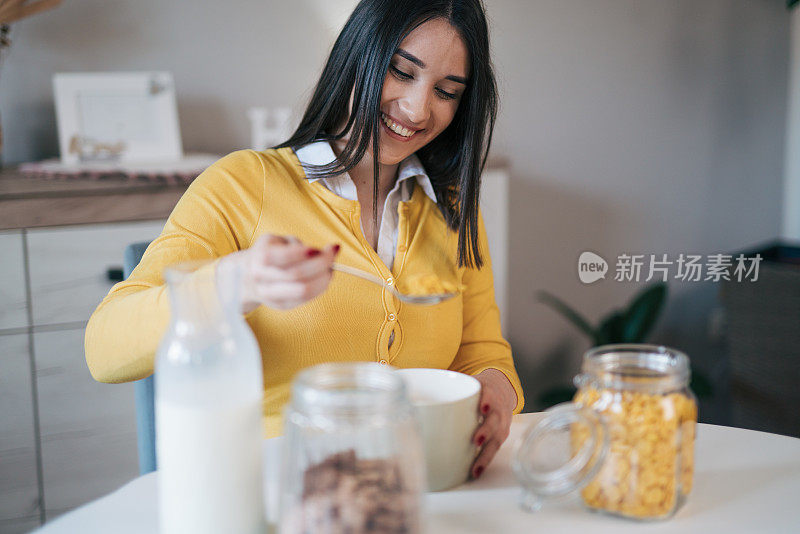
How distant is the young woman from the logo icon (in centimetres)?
139

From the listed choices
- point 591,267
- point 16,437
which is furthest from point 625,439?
point 591,267

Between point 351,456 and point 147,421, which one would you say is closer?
point 351,456

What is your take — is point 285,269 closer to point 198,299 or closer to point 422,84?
point 198,299

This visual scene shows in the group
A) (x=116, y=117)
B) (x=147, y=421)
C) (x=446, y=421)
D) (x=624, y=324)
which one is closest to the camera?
(x=446, y=421)

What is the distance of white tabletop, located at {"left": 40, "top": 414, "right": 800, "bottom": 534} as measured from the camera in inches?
25.0

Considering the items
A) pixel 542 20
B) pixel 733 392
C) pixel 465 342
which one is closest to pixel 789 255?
pixel 733 392

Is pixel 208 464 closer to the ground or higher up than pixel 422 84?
closer to the ground

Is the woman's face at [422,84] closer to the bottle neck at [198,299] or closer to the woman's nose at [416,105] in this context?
the woman's nose at [416,105]

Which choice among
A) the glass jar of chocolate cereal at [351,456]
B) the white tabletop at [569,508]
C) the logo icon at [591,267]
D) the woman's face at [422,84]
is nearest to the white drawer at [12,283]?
the woman's face at [422,84]

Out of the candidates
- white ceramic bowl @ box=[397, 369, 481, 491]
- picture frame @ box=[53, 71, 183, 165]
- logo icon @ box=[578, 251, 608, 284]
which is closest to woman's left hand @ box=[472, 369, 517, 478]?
white ceramic bowl @ box=[397, 369, 481, 491]

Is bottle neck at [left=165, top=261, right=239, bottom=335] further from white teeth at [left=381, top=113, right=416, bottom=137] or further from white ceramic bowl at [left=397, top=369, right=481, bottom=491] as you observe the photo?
white teeth at [left=381, top=113, right=416, bottom=137]

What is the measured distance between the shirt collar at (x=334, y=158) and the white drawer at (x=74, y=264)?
0.71m

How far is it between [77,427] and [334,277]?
1.01 metres

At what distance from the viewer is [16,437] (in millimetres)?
1704
